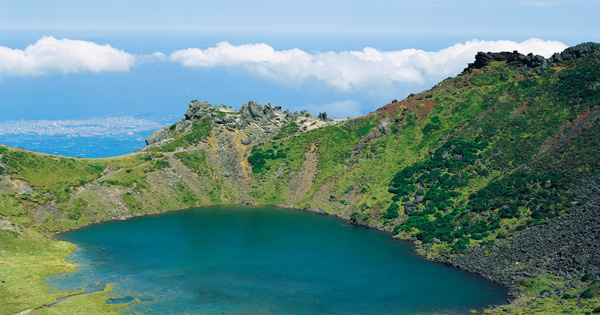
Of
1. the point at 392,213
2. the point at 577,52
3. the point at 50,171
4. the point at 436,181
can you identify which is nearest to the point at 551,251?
the point at 392,213

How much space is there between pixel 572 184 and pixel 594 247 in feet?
83.1

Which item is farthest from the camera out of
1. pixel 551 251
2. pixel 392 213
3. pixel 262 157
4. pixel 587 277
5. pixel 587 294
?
pixel 262 157

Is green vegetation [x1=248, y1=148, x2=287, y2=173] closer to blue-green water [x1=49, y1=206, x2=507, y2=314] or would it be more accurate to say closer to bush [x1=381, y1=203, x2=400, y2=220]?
blue-green water [x1=49, y1=206, x2=507, y2=314]

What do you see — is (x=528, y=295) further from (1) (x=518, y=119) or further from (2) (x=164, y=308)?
(1) (x=518, y=119)

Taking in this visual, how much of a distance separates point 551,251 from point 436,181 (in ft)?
166

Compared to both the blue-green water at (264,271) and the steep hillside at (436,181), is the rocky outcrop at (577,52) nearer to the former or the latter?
the steep hillside at (436,181)

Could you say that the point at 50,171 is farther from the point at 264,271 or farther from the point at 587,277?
the point at 587,277

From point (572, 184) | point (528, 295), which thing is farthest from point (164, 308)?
point (572, 184)

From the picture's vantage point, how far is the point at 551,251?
103312 mm

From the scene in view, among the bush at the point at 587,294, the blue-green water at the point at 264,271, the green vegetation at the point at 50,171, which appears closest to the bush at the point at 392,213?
the blue-green water at the point at 264,271

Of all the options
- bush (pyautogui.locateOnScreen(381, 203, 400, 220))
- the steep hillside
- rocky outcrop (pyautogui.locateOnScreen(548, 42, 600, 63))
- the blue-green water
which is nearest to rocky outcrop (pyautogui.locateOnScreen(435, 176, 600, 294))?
Answer: the steep hillside

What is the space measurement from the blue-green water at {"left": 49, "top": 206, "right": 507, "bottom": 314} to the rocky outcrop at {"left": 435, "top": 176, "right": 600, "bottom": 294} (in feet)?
15.4

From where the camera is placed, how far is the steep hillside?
344ft

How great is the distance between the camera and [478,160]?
152375mm
